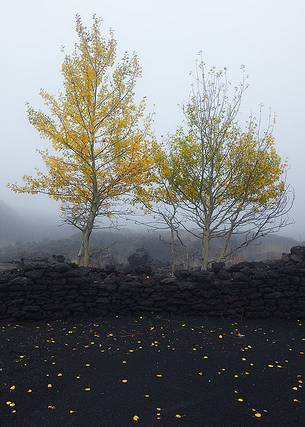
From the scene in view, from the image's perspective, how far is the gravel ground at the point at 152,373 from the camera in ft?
18.2

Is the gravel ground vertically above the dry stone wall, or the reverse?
the dry stone wall

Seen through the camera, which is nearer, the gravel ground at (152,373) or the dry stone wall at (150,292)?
the gravel ground at (152,373)

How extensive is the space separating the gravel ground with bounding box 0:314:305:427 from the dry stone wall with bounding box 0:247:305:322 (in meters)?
0.53

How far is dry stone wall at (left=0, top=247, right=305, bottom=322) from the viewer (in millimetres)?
10430

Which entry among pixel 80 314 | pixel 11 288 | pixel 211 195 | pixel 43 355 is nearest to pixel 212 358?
pixel 43 355

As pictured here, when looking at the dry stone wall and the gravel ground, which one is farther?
the dry stone wall

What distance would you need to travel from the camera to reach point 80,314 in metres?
10.6

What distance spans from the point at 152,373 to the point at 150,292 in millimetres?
3888

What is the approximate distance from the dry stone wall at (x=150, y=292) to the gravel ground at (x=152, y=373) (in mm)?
535

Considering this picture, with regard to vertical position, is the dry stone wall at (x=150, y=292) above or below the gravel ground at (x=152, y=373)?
above

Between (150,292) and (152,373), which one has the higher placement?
(150,292)

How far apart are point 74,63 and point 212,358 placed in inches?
536

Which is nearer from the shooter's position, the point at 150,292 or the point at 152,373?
the point at 152,373

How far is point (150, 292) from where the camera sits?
1077 centimetres
